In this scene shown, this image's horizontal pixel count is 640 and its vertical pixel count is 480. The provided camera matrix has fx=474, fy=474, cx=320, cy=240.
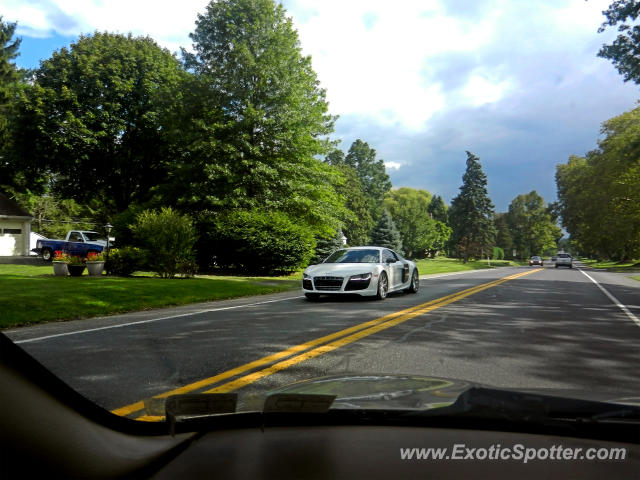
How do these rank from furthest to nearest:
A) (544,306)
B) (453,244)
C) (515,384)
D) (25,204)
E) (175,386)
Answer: (453,244) → (25,204) → (544,306) → (515,384) → (175,386)

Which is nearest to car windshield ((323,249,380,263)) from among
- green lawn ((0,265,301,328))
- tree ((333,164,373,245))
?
green lawn ((0,265,301,328))

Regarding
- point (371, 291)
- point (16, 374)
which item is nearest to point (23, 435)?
point (16, 374)

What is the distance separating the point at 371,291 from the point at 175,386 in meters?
8.52

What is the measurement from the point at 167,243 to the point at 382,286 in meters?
9.62

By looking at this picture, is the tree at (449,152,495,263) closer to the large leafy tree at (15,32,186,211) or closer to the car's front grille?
the large leafy tree at (15,32,186,211)

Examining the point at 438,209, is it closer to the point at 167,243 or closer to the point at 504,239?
the point at 504,239

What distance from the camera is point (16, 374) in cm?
115

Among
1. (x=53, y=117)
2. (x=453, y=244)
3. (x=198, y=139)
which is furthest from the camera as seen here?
(x=453, y=244)

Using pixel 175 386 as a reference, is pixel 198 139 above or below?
above

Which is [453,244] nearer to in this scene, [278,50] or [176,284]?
[278,50]

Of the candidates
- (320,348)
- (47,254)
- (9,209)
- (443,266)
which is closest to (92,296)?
(320,348)

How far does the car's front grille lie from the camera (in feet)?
40.0

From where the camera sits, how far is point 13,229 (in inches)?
1480

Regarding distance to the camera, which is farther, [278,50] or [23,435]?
[278,50]
